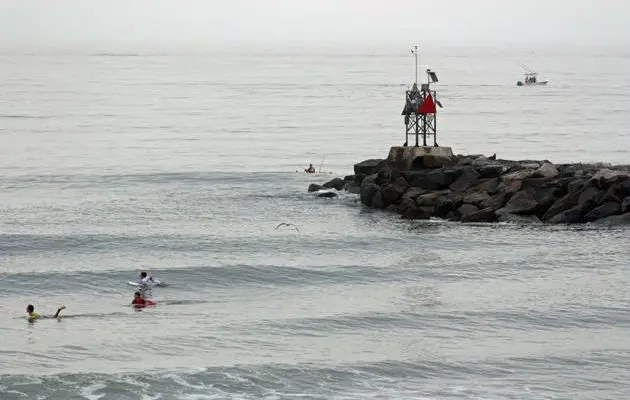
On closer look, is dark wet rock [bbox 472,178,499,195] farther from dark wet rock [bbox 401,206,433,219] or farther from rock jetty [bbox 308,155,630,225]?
dark wet rock [bbox 401,206,433,219]

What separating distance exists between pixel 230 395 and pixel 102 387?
143 inches

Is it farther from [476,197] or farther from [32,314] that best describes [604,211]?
[32,314]

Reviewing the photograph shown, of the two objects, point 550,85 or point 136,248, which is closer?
point 136,248

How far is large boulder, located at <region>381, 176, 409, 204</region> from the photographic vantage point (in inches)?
2377

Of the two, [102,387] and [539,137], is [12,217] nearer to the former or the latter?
[102,387]

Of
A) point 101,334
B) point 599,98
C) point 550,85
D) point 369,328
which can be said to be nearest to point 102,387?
point 101,334

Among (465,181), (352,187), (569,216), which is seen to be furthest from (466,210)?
(352,187)

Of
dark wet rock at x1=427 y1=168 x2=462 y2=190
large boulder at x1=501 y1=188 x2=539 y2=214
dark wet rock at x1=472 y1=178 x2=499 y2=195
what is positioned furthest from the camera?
dark wet rock at x1=427 y1=168 x2=462 y2=190

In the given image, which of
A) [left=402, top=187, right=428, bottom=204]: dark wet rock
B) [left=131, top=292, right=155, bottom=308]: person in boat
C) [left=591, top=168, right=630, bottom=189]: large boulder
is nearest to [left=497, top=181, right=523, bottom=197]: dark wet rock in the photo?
[left=591, top=168, right=630, bottom=189]: large boulder

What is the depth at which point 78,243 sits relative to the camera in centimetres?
5491

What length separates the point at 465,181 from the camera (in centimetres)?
5872

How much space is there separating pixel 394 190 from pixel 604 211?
10950 mm

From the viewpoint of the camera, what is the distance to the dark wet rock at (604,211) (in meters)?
54.8

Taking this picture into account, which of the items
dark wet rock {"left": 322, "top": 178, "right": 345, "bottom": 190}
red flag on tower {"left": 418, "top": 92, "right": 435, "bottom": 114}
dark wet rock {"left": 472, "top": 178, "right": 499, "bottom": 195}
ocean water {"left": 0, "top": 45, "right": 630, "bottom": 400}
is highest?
red flag on tower {"left": 418, "top": 92, "right": 435, "bottom": 114}
